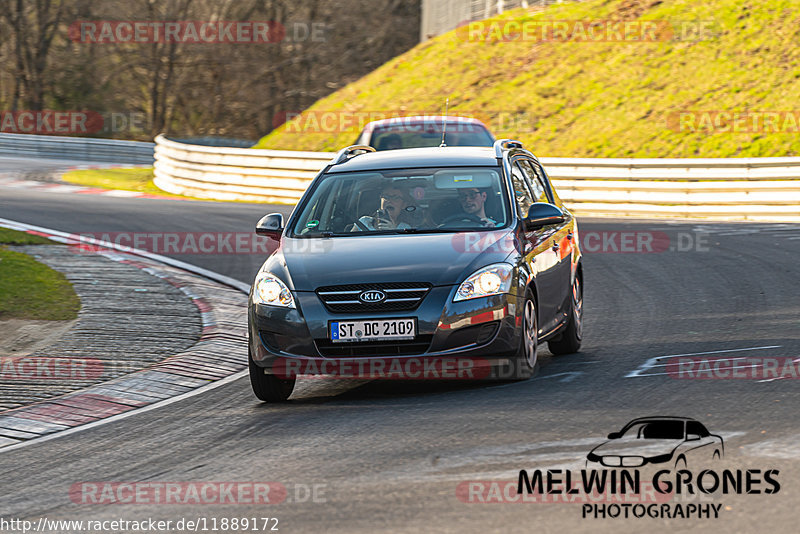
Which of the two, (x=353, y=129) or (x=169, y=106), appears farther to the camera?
(x=169, y=106)

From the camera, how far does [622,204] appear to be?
73.4ft

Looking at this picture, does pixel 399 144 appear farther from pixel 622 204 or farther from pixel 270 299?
pixel 270 299

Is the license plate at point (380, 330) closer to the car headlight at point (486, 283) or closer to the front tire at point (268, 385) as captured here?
the car headlight at point (486, 283)

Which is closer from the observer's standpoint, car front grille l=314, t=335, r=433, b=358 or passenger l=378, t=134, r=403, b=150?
car front grille l=314, t=335, r=433, b=358

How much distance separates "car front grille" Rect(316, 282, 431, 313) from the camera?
289 inches

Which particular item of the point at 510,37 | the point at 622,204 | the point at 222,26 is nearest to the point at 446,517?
the point at 622,204

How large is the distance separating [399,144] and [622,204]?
19.4ft

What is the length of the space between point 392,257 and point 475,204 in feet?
3.67

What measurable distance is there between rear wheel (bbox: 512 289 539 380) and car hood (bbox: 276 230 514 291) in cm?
41

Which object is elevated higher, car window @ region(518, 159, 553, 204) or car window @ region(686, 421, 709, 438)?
car window @ region(518, 159, 553, 204)

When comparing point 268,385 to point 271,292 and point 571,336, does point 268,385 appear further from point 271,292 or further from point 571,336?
point 571,336

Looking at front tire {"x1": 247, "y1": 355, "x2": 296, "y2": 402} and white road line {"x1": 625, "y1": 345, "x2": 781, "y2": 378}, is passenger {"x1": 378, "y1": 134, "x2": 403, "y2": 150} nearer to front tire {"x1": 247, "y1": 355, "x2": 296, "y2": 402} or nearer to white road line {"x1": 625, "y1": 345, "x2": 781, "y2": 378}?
white road line {"x1": 625, "y1": 345, "x2": 781, "y2": 378}

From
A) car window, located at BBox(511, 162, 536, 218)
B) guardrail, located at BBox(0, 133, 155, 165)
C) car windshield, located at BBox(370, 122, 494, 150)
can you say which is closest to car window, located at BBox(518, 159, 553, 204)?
car window, located at BBox(511, 162, 536, 218)

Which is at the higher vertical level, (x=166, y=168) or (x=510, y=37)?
(x=510, y=37)
